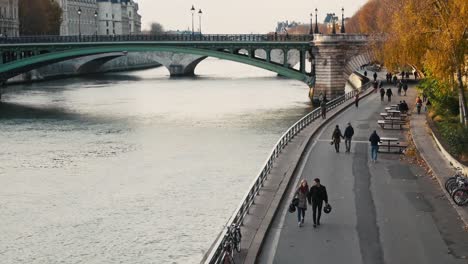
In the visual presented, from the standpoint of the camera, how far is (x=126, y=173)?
1358 inches

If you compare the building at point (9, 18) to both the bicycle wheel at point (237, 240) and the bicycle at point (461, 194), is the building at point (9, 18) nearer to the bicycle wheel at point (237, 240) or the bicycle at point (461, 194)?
the bicycle at point (461, 194)

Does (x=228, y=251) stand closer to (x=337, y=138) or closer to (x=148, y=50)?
(x=337, y=138)

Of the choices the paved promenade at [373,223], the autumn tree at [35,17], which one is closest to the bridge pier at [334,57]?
the paved promenade at [373,223]

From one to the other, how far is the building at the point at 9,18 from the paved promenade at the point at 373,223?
94709 millimetres

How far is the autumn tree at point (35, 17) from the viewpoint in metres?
123

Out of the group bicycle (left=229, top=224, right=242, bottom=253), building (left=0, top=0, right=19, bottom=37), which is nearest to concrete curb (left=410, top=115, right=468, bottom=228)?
bicycle (left=229, top=224, right=242, bottom=253)

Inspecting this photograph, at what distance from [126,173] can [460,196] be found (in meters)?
17.3

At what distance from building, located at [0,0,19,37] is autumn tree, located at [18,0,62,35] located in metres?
4.25

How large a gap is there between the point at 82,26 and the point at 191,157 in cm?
15664

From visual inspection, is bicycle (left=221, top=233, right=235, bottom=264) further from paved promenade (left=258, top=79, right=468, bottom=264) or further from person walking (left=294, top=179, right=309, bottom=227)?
person walking (left=294, top=179, right=309, bottom=227)

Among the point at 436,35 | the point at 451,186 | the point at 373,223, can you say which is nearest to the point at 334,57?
the point at 436,35

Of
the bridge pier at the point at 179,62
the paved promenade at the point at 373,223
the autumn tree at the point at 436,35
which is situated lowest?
the paved promenade at the point at 373,223

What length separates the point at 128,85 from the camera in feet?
325

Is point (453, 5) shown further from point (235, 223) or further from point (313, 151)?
point (235, 223)
